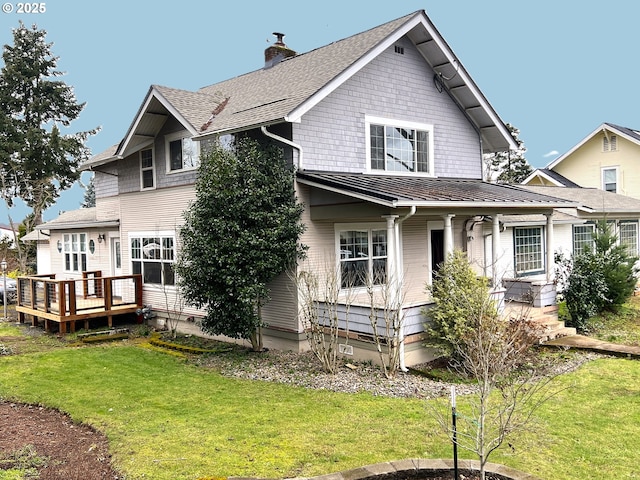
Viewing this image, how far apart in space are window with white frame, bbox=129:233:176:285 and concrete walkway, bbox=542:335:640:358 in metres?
9.95

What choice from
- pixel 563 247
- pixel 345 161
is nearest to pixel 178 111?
pixel 345 161

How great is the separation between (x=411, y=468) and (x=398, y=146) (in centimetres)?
981

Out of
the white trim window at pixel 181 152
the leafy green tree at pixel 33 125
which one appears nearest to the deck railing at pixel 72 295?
the white trim window at pixel 181 152

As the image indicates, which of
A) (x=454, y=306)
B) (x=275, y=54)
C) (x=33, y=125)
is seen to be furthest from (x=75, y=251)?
(x=33, y=125)

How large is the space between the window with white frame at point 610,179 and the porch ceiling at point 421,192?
15914mm

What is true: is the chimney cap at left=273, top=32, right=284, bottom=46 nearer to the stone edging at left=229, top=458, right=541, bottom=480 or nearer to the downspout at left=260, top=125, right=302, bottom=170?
the downspout at left=260, top=125, right=302, bottom=170

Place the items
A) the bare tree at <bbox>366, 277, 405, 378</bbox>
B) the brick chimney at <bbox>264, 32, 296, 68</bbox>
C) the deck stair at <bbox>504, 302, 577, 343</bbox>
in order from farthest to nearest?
1. the brick chimney at <bbox>264, 32, 296, 68</bbox>
2. the deck stair at <bbox>504, 302, 577, 343</bbox>
3. the bare tree at <bbox>366, 277, 405, 378</bbox>

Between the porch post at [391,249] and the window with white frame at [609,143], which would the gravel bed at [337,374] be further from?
the window with white frame at [609,143]

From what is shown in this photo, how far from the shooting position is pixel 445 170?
1486 cm

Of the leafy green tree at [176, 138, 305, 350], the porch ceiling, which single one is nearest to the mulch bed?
the leafy green tree at [176, 138, 305, 350]

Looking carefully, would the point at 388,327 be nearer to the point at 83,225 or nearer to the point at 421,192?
Answer: the point at 421,192

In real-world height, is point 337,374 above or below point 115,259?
below

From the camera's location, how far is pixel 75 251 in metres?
19.7

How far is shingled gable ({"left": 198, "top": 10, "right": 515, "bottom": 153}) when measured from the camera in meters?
11.5
